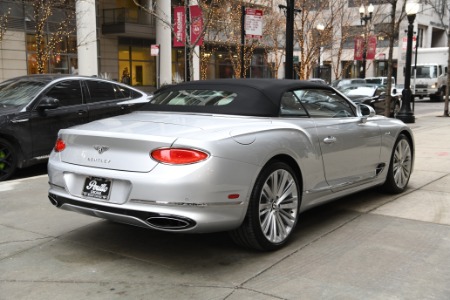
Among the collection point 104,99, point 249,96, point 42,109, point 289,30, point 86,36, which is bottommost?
point 42,109

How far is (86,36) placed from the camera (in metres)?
24.6

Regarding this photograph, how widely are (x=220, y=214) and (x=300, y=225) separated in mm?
1629

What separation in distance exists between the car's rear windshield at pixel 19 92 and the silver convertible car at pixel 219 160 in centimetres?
344

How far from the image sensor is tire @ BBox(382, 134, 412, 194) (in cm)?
620

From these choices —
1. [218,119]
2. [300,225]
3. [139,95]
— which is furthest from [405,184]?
[139,95]

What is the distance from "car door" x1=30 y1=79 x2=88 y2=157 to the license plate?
4.15 metres

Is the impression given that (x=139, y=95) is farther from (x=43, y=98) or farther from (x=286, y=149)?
(x=286, y=149)

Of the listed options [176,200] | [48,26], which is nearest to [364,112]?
[176,200]

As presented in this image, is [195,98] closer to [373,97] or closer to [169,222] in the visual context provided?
[169,222]

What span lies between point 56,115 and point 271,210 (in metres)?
5.02

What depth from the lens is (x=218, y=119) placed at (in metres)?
4.34

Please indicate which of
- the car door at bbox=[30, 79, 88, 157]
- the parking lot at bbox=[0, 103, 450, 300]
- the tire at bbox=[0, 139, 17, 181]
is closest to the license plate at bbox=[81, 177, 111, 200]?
the parking lot at bbox=[0, 103, 450, 300]

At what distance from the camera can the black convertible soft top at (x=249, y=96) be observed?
4.50 m

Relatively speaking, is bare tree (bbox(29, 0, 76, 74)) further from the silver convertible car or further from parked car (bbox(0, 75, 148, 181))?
the silver convertible car
